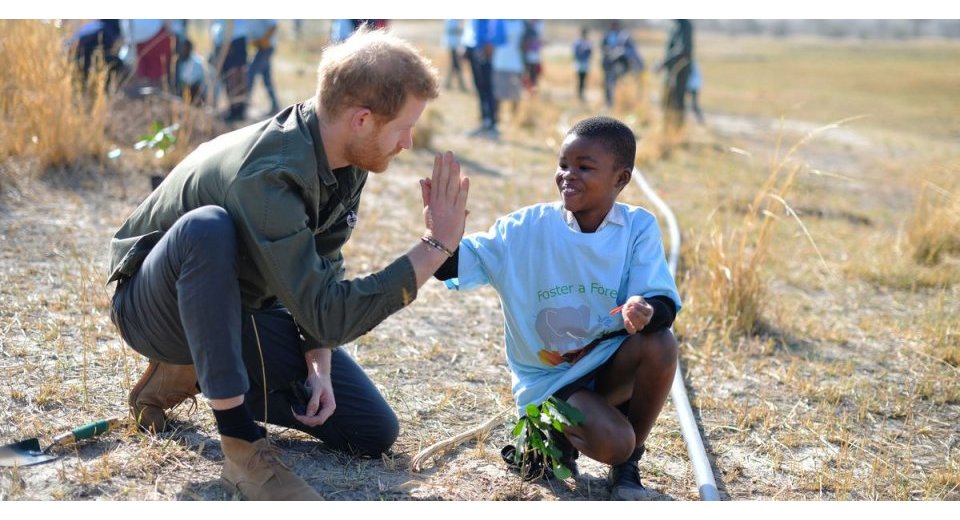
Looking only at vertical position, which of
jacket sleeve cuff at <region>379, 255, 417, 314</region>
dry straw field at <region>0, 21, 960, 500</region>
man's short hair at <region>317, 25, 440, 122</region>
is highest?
man's short hair at <region>317, 25, 440, 122</region>

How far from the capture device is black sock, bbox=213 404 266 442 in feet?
9.20

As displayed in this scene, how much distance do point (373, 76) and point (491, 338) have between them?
2.14 meters

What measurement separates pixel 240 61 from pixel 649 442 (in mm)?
7513

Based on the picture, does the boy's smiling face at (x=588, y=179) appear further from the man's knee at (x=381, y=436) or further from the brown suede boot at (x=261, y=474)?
the brown suede boot at (x=261, y=474)

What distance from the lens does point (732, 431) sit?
3797mm

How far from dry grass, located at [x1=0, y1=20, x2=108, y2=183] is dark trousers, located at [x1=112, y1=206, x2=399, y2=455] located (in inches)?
144

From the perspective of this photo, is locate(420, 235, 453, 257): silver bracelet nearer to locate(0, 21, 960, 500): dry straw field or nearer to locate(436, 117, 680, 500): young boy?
locate(436, 117, 680, 500): young boy

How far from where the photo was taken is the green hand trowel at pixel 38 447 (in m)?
2.93

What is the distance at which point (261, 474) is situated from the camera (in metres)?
2.81

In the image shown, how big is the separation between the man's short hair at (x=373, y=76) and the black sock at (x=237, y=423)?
0.85 metres

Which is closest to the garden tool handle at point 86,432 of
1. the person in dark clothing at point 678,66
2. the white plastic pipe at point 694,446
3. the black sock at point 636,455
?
the black sock at point 636,455

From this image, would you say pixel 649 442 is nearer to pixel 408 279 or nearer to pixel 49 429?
pixel 408 279

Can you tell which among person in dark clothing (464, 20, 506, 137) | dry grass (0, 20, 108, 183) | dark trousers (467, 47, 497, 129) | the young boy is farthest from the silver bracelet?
dark trousers (467, 47, 497, 129)

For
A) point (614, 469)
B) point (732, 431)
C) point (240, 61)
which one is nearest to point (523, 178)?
point (240, 61)
